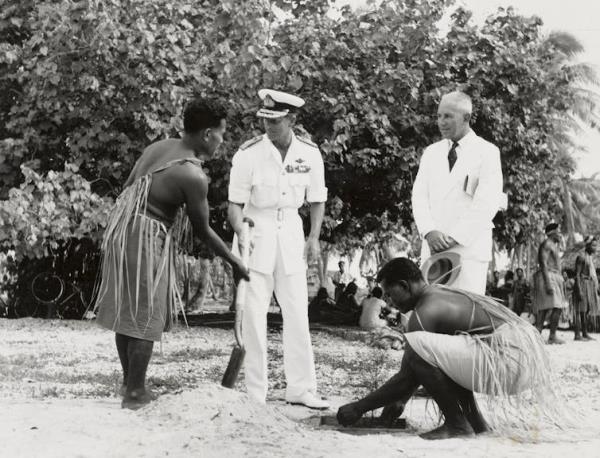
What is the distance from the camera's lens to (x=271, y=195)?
5.61 metres

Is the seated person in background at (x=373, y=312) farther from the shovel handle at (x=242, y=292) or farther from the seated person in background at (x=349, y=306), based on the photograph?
the shovel handle at (x=242, y=292)

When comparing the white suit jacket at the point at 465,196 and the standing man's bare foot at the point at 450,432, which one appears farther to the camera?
the white suit jacket at the point at 465,196

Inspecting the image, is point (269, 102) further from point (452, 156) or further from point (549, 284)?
point (549, 284)

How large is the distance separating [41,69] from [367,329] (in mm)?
6503

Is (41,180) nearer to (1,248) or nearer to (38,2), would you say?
(1,248)

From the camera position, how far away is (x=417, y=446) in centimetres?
414

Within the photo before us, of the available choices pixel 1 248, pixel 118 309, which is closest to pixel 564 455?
pixel 118 309

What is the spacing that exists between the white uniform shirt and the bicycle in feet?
32.3

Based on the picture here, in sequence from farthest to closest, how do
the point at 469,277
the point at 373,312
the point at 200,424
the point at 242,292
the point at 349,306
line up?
the point at 349,306 → the point at 373,312 → the point at 469,277 → the point at 242,292 → the point at 200,424

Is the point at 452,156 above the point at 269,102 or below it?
→ below

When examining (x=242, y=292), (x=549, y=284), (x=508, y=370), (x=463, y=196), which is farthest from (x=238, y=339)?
(x=549, y=284)

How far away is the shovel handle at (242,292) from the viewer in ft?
16.0

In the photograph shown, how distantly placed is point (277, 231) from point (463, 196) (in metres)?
1.22

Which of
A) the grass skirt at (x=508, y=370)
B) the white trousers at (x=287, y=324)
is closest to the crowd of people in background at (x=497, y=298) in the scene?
the white trousers at (x=287, y=324)
